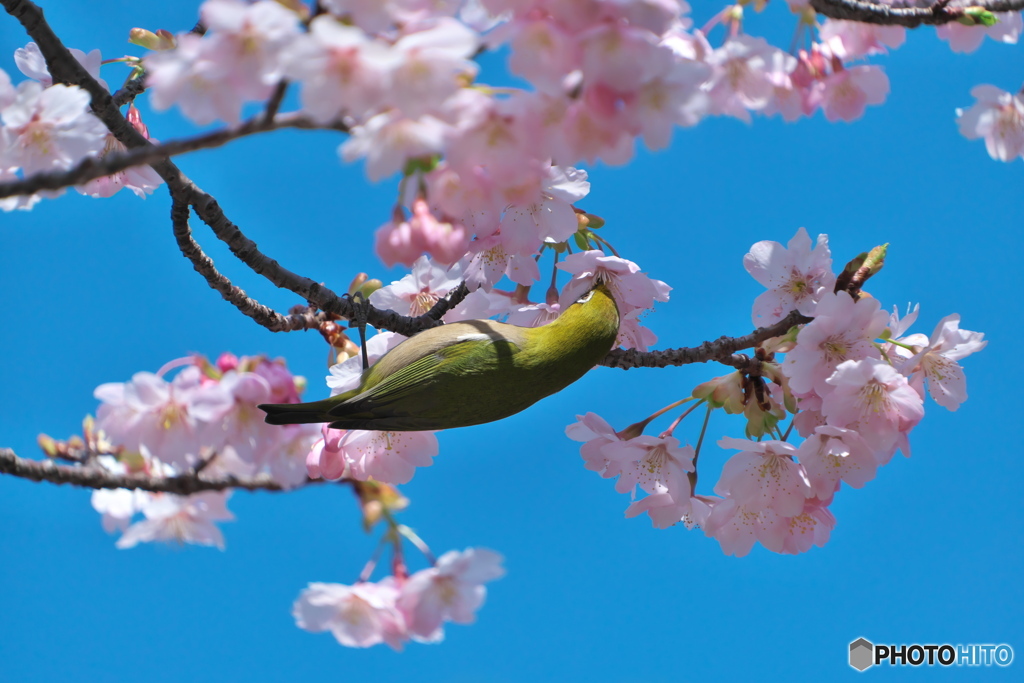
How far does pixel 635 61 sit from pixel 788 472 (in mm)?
1516

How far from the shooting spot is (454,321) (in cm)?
254

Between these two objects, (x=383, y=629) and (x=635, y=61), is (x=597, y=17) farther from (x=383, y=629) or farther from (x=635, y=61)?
(x=383, y=629)

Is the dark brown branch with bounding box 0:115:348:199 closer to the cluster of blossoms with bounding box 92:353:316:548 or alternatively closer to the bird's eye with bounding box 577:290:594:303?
the cluster of blossoms with bounding box 92:353:316:548

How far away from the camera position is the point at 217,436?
198 cm

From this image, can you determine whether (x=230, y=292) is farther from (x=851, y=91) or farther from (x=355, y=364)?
(x=851, y=91)

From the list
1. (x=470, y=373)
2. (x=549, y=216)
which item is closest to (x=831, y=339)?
(x=549, y=216)

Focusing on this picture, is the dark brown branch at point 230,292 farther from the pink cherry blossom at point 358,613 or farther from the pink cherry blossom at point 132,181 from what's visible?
the pink cherry blossom at point 358,613

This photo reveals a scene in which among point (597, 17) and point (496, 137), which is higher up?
point (597, 17)

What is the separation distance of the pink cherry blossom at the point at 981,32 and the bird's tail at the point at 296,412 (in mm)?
2436

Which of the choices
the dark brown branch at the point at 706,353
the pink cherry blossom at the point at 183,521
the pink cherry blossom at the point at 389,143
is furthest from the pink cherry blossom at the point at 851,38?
the pink cherry blossom at the point at 183,521

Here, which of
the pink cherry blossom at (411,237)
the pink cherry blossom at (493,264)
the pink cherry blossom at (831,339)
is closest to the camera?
the pink cherry blossom at (411,237)

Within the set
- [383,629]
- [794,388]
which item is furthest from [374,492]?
[794,388]

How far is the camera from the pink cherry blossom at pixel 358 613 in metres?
2.64

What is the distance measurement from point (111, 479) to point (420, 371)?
1.29 m
